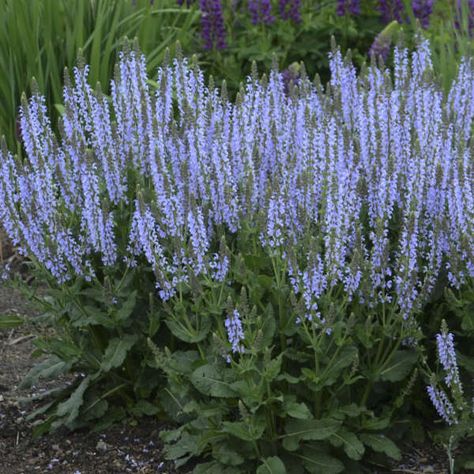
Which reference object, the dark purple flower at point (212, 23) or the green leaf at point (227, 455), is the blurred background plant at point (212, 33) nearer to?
the dark purple flower at point (212, 23)

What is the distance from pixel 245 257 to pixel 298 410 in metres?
0.61

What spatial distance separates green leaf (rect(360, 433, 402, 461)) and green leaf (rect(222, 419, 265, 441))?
0.49 m

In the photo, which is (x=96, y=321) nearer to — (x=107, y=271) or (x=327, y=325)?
(x=107, y=271)

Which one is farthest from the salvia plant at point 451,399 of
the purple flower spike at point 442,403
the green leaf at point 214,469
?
the green leaf at point 214,469

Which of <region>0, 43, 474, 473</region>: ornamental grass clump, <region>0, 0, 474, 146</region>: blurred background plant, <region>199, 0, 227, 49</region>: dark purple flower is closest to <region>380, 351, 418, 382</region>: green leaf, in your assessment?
<region>0, 43, 474, 473</region>: ornamental grass clump

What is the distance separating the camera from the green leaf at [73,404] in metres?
4.02

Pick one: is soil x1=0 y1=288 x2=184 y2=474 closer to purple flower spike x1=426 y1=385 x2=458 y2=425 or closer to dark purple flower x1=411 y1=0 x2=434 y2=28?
purple flower spike x1=426 y1=385 x2=458 y2=425

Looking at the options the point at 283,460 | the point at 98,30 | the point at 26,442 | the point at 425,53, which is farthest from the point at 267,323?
the point at 98,30

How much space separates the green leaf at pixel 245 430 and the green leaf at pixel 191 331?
0.34 metres

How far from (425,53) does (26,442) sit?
279 cm

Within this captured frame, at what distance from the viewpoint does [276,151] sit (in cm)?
407

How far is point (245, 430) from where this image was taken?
336 centimetres

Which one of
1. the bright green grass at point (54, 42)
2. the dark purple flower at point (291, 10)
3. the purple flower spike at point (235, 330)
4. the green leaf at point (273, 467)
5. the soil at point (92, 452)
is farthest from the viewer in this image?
the dark purple flower at point (291, 10)

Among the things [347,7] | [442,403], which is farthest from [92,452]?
[347,7]
